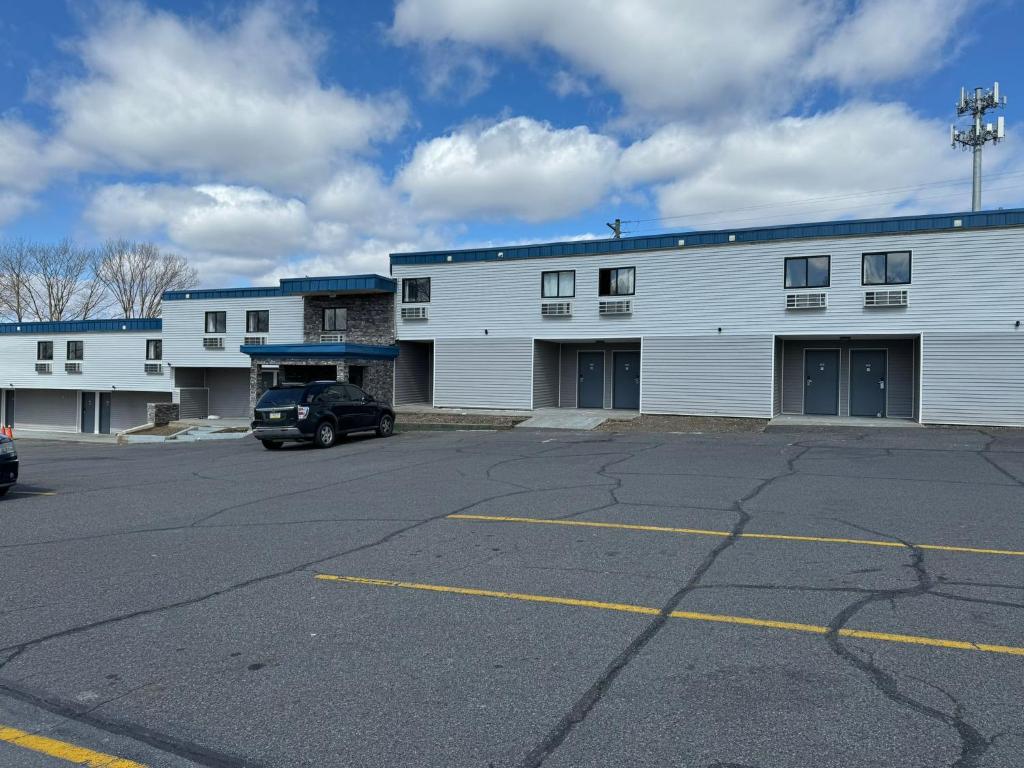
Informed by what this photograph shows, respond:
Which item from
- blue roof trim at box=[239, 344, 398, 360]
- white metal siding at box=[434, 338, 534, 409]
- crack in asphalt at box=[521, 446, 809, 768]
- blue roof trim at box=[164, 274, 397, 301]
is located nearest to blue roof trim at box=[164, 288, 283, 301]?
blue roof trim at box=[164, 274, 397, 301]

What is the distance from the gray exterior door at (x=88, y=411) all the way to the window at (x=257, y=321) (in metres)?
14.2

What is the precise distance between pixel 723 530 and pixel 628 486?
3.24 metres

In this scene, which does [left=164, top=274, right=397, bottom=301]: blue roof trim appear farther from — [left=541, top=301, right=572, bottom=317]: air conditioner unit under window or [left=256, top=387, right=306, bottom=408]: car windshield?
[left=256, top=387, right=306, bottom=408]: car windshield

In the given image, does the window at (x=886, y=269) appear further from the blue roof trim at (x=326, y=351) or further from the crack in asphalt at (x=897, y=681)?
the crack in asphalt at (x=897, y=681)

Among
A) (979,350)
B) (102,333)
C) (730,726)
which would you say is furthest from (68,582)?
(102,333)

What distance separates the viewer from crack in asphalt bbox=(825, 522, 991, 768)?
11.1ft

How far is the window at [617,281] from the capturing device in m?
26.0

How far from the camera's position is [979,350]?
21500 millimetres

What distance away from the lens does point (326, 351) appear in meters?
27.9

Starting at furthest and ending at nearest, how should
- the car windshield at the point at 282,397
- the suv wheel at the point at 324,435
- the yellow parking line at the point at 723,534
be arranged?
the suv wheel at the point at 324,435 < the car windshield at the point at 282,397 < the yellow parking line at the point at 723,534

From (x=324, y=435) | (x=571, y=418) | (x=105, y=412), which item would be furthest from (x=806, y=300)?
(x=105, y=412)

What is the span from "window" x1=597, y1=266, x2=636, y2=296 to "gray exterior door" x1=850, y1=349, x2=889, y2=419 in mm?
7649

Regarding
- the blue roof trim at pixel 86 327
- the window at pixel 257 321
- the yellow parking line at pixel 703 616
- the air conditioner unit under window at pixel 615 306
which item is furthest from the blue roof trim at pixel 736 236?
the yellow parking line at pixel 703 616

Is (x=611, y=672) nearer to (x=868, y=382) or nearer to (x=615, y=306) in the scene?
(x=615, y=306)
